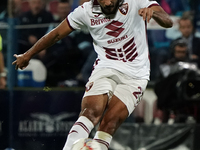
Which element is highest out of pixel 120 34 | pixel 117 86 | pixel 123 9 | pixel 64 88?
pixel 123 9

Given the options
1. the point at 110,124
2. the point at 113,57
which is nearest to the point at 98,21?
the point at 113,57

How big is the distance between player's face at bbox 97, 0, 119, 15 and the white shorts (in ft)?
2.20

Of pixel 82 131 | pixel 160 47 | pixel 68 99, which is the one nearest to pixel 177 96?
pixel 160 47

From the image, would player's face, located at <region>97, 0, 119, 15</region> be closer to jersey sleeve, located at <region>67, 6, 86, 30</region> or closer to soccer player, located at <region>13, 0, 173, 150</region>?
soccer player, located at <region>13, 0, 173, 150</region>

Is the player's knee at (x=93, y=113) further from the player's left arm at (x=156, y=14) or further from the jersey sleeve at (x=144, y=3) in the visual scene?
the jersey sleeve at (x=144, y=3)

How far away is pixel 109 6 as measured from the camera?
5.44 m

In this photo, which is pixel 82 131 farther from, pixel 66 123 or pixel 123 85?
pixel 66 123

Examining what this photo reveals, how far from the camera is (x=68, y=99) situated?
8375 mm

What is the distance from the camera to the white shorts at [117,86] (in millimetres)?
5504

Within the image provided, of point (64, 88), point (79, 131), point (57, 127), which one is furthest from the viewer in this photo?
point (64, 88)

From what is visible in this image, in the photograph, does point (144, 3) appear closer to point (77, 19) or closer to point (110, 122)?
point (77, 19)

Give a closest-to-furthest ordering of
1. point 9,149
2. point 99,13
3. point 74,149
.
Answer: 1. point 74,149
2. point 99,13
3. point 9,149

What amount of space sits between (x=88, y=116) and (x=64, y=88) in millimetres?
3060

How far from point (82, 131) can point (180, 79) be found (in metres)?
3.39
